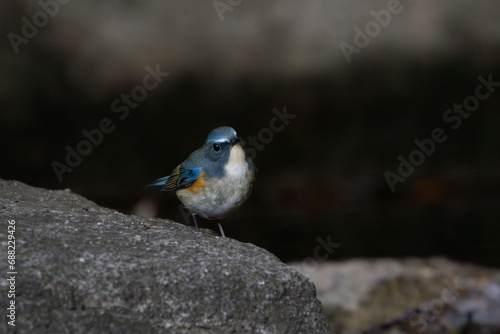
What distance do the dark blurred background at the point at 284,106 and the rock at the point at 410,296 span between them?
97 cm

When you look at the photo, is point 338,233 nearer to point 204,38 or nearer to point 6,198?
point 204,38

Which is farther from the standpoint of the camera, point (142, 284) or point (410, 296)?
point (410, 296)

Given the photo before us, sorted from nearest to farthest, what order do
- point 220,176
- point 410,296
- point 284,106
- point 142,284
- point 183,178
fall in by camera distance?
point 142,284 → point 220,176 → point 183,178 → point 410,296 → point 284,106

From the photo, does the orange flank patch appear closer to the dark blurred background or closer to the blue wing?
the blue wing

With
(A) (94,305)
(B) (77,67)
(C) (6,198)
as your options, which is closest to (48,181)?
(B) (77,67)

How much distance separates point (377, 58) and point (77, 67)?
2.90m

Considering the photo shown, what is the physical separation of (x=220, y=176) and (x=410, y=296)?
104 inches

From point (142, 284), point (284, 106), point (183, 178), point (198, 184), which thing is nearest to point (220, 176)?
point (198, 184)

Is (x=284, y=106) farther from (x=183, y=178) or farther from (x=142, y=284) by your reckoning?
(x=142, y=284)

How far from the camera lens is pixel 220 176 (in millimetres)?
4371

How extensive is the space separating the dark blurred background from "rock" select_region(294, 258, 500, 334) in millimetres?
974

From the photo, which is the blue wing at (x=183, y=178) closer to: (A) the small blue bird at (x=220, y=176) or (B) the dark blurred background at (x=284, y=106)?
(A) the small blue bird at (x=220, y=176)

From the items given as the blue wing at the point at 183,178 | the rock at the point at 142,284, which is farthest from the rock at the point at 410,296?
the rock at the point at 142,284

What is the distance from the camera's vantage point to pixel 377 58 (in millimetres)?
7449
